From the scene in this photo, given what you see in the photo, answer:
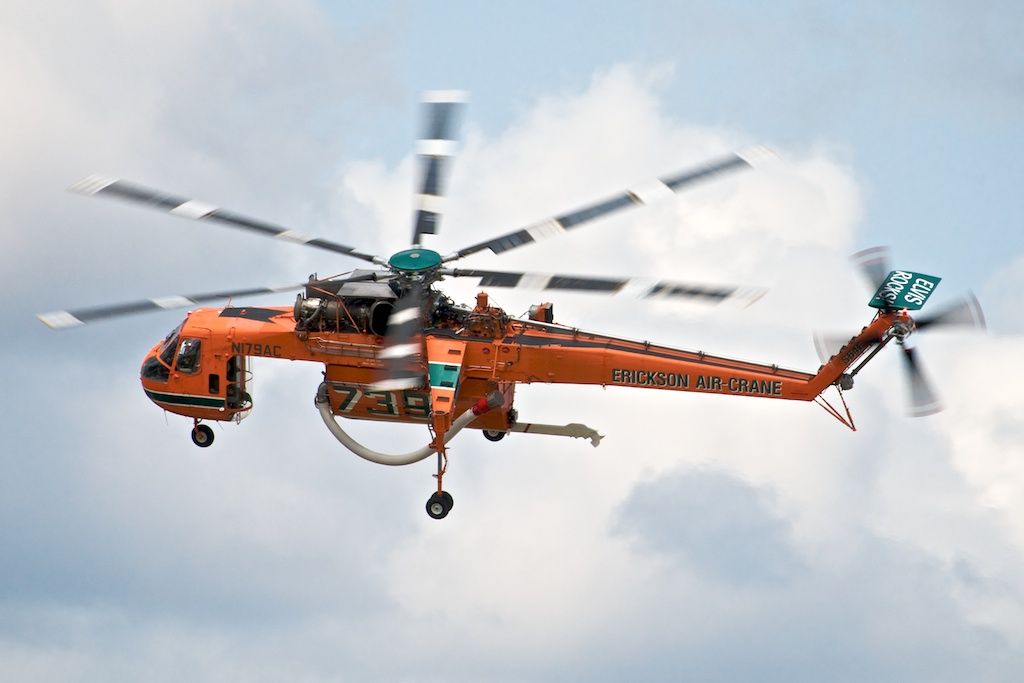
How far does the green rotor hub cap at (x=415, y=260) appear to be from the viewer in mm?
42625

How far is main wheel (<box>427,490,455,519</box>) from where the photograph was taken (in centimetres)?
4459

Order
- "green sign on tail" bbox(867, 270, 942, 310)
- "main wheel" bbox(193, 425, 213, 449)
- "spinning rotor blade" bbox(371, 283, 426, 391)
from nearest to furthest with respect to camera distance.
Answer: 1. "spinning rotor blade" bbox(371, 283, 426, 391)
2. "green sign on tail" bbox(867, 270, 942, 310)
3. "main wheel" bbox(193, 425, 213, 449)

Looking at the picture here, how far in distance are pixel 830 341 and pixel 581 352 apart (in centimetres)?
674

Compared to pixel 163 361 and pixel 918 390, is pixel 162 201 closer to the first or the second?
pixel 163 361

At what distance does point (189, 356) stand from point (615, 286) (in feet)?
44.6

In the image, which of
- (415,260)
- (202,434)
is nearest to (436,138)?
(415,260)

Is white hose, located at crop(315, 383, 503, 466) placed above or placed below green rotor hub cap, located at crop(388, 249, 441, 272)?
below

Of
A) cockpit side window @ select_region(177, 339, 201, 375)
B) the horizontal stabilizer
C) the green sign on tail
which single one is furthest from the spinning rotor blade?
the green sign on tail

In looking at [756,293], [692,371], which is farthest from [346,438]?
Result: [756,293]

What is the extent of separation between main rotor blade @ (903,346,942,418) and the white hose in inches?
434

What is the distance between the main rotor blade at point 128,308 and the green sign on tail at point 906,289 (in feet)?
53.6

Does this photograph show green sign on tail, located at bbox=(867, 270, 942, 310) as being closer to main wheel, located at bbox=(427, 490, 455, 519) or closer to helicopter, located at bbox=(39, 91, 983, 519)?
helicopter, located at bbox=(39, 91, 983, 519)

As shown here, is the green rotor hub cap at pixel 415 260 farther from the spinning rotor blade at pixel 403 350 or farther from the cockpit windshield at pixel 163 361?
the cockpit windshield at pixel 163 361

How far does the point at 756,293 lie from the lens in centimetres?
3975
